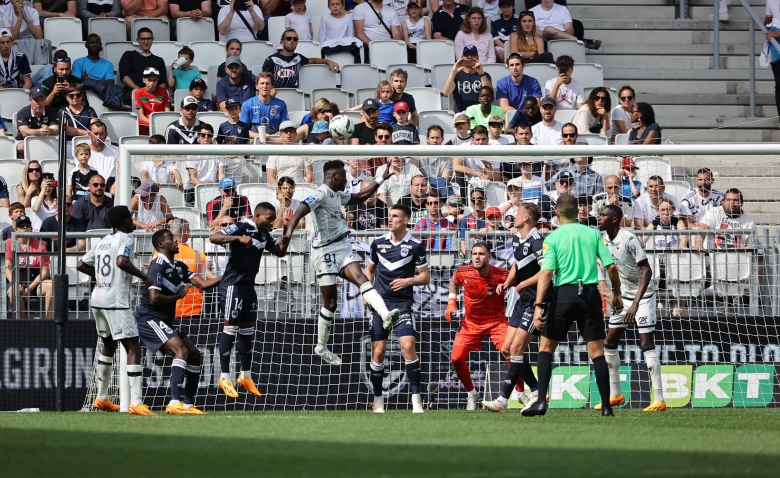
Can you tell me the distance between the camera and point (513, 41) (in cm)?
1791

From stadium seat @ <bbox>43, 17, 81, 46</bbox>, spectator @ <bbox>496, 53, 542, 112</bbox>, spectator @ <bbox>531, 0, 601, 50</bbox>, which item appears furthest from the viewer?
Result: spectator @ <bbox>531, 0, 601, 50</bbox>

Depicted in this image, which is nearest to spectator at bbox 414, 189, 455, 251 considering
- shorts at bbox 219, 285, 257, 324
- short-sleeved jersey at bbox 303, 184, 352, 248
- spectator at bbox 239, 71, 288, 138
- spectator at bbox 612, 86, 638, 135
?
short-sleeved jersey at bbox 303, 184, 352, 248

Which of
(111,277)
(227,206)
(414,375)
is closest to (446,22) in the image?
(227,206)

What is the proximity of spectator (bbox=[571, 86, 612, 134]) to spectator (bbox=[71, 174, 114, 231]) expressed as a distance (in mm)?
6919

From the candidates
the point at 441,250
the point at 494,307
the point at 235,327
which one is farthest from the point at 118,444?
the point at 441,250

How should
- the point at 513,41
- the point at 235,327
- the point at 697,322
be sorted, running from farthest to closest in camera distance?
the point at 513,41, the point at 697,322, the point at 235,327

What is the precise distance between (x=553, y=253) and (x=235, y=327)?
3675 millimetres

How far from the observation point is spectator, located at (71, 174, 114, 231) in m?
13.4

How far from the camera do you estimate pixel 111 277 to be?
1096 cm

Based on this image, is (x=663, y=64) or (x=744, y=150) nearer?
(x=744, y=150)

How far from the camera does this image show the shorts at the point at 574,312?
31.5 ft

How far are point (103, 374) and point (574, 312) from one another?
5.09 meters

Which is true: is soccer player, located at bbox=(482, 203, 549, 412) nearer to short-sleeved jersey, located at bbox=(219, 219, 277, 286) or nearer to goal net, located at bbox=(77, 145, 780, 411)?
goal net, located at bbox=(77, 145, 780, 411)

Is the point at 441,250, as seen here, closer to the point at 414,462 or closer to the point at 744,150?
the point at 744,150
